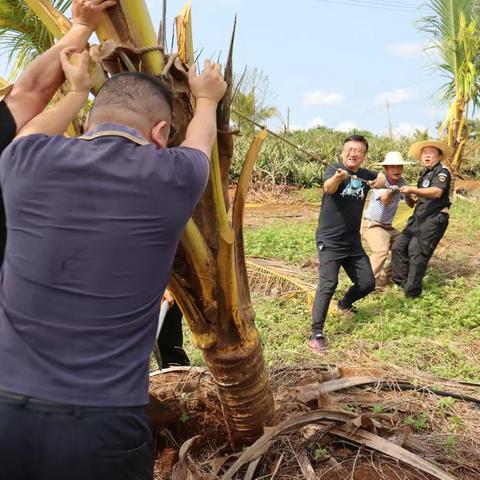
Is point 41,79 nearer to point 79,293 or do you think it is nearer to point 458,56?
point 79,293

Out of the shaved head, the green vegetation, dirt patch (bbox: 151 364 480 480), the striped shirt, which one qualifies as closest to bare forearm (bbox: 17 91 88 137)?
the shaved head

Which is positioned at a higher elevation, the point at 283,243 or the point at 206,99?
the point at 206,99

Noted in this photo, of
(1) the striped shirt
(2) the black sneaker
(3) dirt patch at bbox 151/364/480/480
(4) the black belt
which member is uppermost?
(1) the striped shirt

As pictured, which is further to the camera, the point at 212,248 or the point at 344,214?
the point at 344,214

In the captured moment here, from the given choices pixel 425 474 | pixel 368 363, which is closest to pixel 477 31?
pixel 368 363

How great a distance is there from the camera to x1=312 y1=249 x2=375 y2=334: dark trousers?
5379mm

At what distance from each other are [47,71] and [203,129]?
62 centimetres

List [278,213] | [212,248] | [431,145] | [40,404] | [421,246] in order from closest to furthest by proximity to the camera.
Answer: [40,404] → [212,248] → [421,246] → [431,145] → [278,213]

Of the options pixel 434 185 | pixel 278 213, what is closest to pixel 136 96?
pixel 434 185

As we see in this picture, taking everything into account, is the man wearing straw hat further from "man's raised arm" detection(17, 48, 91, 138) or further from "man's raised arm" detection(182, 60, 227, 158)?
"man's raised arm" detection(17, 48, 91, 138)

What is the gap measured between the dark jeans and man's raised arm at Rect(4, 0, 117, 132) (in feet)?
3.36

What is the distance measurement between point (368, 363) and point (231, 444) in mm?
1618

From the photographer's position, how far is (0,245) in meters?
2.20

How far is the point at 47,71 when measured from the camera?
80.3 inches
